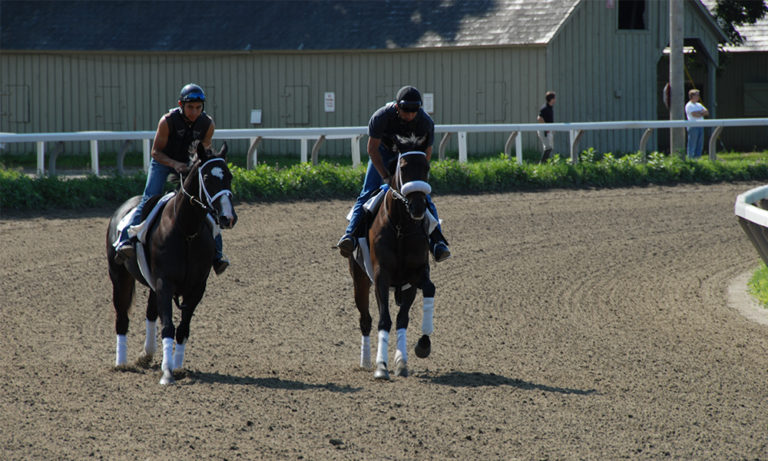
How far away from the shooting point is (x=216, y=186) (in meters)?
7.34

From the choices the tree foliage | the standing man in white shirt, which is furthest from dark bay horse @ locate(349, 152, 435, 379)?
the tree foliage

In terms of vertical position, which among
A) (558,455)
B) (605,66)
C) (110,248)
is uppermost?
(605,66)

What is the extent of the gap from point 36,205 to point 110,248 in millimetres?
7588

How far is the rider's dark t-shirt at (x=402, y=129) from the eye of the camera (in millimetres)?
7902

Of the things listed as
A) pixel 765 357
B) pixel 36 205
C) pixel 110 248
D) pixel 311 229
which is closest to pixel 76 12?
pixel 36 205

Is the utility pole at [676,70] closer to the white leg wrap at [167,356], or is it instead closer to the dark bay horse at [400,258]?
the dark bay horse at [400,258]

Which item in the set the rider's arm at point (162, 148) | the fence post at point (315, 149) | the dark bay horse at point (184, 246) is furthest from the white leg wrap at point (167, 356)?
the fence post at point (315, 149)

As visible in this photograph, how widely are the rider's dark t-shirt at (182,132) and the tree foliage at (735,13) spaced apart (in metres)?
27.0

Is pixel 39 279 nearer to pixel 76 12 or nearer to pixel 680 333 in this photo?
pixel 680 333

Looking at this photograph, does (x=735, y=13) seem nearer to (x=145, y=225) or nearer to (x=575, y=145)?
(x=575, y=145)

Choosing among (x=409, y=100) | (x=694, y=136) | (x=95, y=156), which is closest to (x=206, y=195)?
(x=409, y=100)

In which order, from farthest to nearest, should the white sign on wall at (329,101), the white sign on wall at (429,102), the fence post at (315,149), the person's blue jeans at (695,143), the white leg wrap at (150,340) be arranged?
1. the white sign on wall at (329,101)
2. the white sign on wall at (429,102)
3. the person's blue jeans at (695,143)
4. the fence post at (315,149)
5. the white leg wrap at (150,340)

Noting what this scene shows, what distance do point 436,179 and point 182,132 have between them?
1071cm

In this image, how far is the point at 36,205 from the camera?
15.6 metres
